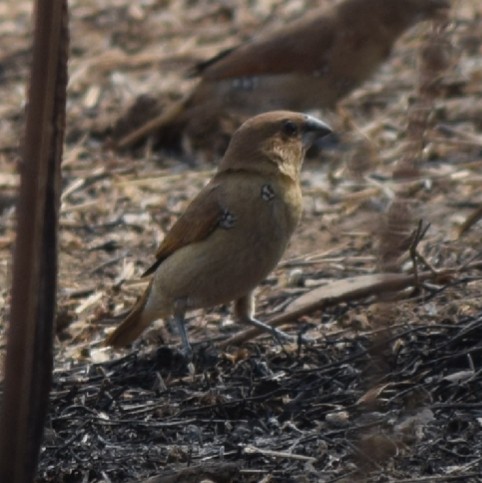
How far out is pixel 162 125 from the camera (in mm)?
9547

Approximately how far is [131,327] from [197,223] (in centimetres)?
54

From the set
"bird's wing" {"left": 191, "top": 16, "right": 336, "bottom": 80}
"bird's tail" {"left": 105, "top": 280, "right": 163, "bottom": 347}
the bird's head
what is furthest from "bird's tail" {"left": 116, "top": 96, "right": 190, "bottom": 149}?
"bird's tail" {"left": 105, "top": 280, "right": 163, "bottom": 347}

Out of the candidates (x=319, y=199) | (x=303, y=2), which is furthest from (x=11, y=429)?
(x=303, y=2)

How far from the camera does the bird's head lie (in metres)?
6.05

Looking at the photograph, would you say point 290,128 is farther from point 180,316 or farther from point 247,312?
point 180,316

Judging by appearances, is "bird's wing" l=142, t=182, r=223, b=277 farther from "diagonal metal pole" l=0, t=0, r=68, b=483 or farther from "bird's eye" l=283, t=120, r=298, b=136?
"diagonal metal pole" l=0, t=0, r=68, b=483

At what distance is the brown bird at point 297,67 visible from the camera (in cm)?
976

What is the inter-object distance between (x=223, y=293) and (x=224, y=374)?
416mm

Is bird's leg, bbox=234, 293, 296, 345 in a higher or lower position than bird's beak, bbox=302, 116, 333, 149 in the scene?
lower

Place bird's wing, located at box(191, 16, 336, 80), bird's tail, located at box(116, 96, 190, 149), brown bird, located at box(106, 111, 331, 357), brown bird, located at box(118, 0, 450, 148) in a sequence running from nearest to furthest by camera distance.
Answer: brown bird, located at box(106, 111, 331, 357)
bird's tail, located at box(116, 96, 190, 149)
brown bird, located at box(118, 0, 450, 148)
bird's wing, located at box(191, 16, 336, 80)

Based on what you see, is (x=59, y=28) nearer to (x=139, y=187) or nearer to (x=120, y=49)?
(x=139, y=187)

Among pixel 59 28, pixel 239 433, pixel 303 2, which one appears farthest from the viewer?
pixel 303 2

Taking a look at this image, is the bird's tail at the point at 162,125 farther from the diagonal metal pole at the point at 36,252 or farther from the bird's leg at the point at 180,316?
the diagonal metal pole at the point at 36,252

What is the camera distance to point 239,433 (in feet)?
16.4
